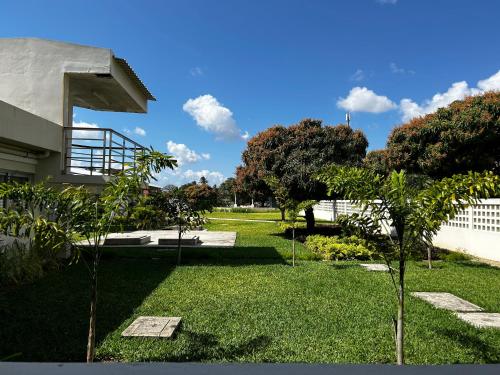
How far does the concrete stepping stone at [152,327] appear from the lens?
5069 mm

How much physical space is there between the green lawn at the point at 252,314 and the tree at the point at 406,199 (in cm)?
127

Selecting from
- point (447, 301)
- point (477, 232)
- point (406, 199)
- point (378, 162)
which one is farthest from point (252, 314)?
point (378, 162)

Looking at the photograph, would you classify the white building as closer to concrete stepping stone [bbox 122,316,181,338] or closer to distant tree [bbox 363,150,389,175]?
concrete stepping stone [bbox 122,316,181,338]

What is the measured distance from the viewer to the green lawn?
4582mm

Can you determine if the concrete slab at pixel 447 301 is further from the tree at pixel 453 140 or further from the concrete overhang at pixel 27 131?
the concrete overhang at pixel 27 131

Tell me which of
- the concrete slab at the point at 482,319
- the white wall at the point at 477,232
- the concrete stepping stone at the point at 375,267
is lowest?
the concrete slab at the point at 482,319

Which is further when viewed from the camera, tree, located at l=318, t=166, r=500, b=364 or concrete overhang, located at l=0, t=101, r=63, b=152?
concrete overhang, located at l=0, t=101, r=63, b=152

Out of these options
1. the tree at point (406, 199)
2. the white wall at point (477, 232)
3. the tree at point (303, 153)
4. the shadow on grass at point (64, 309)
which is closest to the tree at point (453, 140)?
the white wall at point (477, 232)

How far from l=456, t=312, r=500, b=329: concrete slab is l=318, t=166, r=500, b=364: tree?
7.75 feet

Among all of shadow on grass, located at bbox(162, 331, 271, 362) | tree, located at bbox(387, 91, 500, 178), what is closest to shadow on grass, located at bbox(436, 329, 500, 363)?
shadow on grass, located at bbox(162, 331, 271, 362)

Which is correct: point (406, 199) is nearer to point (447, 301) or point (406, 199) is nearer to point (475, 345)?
point (475, 345)

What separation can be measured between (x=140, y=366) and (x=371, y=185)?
3.51m

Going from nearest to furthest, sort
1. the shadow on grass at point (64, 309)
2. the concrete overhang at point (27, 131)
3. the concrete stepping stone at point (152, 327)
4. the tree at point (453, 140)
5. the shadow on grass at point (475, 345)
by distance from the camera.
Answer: the shadow on grass at point (475, 345)
the shadow on grass at point (64, 309)
the concrete stepping stone at point (152, 327)
the concrete overhang at point (27, 131)
the tree at point (453, 140)

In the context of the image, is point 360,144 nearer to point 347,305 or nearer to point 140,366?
point 347,305
